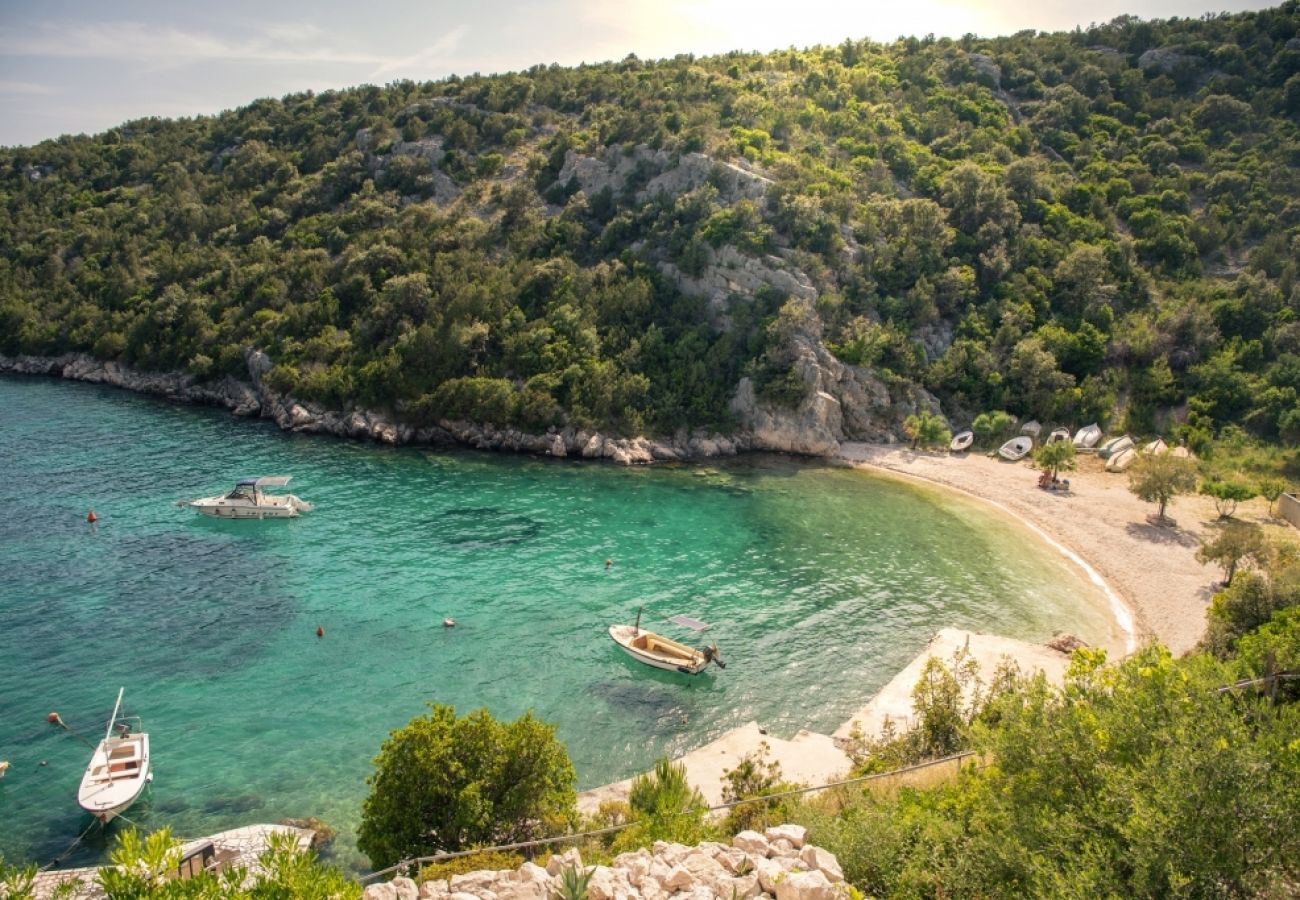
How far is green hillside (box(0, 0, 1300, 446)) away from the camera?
63.3m

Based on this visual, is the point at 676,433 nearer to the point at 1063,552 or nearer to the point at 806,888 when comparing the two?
the point at 1063,552

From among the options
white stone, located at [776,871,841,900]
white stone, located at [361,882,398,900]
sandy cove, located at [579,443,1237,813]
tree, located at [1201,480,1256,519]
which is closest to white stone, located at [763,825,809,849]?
white stone, located at [776,871,841,900]

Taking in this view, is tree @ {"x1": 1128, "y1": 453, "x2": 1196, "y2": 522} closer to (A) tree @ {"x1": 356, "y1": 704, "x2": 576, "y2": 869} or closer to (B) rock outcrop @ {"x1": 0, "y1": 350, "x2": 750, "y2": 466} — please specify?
(B) rock outcrop @ {"x1": 0, "y1": 350, "x2": 750, "y2": 466}

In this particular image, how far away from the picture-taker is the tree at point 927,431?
61.1 meters

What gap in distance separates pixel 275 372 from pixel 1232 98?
10890cm

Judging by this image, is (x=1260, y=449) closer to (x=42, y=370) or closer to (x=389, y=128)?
(x=389, y=128)

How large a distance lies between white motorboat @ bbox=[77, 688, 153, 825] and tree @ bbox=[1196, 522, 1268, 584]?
47.6 m

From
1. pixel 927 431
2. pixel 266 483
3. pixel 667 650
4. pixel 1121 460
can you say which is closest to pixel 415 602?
pixel 667 650

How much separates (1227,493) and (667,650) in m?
38.8

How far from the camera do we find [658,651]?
1283 inches

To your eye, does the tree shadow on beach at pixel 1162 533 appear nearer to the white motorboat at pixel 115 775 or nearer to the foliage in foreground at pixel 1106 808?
the foliage in foreground at pixel 1106 808

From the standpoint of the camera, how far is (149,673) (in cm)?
3003

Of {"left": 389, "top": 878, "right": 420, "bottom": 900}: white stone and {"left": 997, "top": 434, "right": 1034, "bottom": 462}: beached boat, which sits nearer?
{"left": 389, "top": 878, "right": 420, "bottom": 900}: white stone

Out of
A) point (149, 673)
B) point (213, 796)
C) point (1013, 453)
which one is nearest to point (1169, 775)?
point (213, 796)
